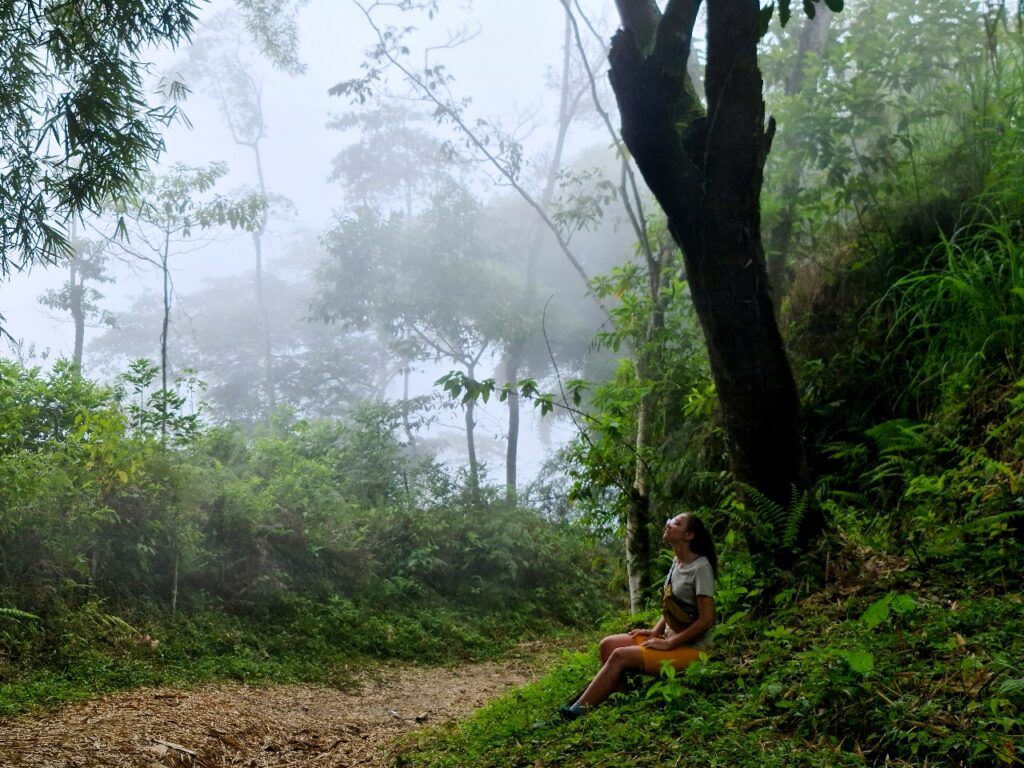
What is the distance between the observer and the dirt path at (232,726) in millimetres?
4262

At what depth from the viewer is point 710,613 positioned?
382 cm

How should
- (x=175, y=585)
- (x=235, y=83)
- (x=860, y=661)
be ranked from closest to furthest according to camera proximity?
(x=860, y=661) < (x=175, y=585) < (x=235, y=83)

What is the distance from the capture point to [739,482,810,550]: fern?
384cm

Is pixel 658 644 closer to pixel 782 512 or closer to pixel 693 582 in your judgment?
pixel 693 582

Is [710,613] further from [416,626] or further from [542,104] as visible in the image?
[542,104]

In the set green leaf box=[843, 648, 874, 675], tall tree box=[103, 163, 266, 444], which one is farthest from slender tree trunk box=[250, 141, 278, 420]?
green leaf box=[843, 648, 874, 675]

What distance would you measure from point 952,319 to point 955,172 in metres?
1.69

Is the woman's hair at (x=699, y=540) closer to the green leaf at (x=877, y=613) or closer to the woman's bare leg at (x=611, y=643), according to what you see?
the woman's bare leg at (x=611, y=643)

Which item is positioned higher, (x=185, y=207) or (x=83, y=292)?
(x=83, y=292)

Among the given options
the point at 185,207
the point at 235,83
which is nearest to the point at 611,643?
the point at 185,207

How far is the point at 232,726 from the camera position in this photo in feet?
17.0

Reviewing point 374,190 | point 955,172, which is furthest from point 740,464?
point 374,190

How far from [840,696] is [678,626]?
1.36 meters

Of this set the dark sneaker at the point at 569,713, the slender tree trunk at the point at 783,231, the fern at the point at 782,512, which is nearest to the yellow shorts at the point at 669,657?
the dark sneaker at the point at 569,713
